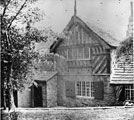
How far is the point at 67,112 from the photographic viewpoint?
296 cm

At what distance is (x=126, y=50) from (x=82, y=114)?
3.63 feet

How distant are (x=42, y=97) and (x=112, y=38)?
65.5 inches

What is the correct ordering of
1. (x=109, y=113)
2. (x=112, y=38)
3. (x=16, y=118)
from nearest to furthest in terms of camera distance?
(x=16, y=118) → (x=109, y=113) → (x=112, y=38)

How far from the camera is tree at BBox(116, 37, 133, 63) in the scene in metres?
2.76

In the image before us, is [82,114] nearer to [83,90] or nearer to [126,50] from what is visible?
[83,90]

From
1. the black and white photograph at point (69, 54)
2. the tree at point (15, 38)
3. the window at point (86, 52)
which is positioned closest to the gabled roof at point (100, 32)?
the black and white photograph at point (69, 54)

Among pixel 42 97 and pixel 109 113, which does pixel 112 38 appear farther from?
pixel 42 97

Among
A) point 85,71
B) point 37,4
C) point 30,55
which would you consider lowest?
point 85,71

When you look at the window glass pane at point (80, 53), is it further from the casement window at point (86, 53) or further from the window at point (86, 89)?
the window at point (86, 89)

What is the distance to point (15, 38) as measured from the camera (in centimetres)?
258

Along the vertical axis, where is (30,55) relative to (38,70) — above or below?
above

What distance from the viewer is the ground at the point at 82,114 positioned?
2.68m

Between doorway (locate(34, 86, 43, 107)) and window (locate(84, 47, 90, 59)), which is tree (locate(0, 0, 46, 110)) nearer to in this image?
window (locate(84, 47, 90, 59))

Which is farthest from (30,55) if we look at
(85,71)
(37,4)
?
(85,71)
